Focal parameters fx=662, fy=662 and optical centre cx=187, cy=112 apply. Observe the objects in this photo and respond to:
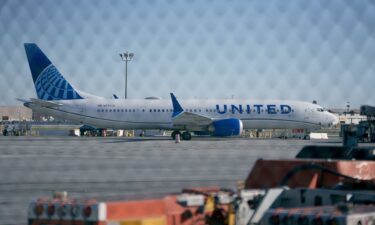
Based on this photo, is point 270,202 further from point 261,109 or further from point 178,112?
point 178,112

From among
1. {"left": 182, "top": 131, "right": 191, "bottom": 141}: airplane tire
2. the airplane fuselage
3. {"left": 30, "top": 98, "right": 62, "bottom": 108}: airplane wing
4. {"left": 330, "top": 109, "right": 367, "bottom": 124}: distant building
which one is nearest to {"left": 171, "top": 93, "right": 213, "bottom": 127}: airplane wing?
the airplane fuselage

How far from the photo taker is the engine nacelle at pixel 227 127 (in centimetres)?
3488

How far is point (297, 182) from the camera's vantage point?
4203 millimetres

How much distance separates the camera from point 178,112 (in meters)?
37.8

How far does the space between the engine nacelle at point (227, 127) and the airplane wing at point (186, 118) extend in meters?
1.00

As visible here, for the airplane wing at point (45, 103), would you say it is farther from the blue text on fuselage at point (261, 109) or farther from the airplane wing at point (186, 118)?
the blue text on fuselage at point (261, 109)

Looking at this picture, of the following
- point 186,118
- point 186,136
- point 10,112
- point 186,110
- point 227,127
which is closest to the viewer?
point 10,112

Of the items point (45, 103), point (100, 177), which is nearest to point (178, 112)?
point (45, 103)

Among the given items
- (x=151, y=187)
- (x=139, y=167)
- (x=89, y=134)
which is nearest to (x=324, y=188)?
(x=151, y=187)

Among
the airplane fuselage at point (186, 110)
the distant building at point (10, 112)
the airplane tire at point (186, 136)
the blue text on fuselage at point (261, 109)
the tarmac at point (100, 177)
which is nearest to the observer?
the distant building at point (10, 112)

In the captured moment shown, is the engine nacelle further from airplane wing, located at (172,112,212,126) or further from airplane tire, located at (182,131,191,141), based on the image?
airplane tire, located at (182,131,191,141)

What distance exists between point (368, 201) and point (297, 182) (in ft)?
1.61

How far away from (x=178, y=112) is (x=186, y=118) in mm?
636

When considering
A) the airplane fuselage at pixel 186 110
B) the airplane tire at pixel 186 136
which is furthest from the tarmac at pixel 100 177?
the airplane fuselage at pixel 186 110
